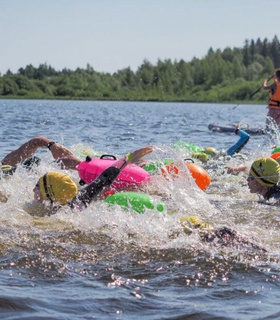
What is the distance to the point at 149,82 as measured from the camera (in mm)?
128500

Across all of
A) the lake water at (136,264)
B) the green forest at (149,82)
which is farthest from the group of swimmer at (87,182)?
the green forest at (149,82)

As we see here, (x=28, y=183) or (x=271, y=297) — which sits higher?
(x=28, y=183)

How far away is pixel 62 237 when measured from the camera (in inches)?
302

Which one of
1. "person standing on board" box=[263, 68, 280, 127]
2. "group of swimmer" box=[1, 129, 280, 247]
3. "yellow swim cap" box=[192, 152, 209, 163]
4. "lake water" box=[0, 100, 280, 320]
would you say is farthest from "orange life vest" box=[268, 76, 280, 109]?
"group of swimmer" box=[1, 129, 280, 247]

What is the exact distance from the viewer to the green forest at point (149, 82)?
114562 mm

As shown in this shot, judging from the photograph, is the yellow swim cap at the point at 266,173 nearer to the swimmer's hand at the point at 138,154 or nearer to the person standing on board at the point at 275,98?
the swimmer's hand at the point at 138,154

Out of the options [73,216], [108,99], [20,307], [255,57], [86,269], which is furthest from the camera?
[255,57]

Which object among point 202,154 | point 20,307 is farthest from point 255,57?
point 20,307

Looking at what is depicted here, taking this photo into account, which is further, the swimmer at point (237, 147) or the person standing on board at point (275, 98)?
the person standing on board at point (275, 98)

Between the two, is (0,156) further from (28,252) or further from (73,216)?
(28,252)

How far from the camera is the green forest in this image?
114562mm

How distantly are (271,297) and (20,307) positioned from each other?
2039 mm

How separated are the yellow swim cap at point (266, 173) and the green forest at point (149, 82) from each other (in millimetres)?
98936

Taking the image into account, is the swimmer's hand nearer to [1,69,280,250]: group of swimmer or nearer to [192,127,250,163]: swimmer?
[1,69,280,250]: group of swimmer
